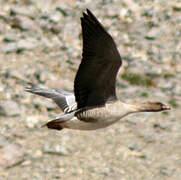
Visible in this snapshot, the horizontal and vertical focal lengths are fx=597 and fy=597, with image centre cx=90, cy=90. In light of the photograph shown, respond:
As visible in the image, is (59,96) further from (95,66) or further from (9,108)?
(9,108)

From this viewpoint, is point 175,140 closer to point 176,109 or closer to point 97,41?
point 176,109

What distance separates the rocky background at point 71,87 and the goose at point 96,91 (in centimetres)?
187

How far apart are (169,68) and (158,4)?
293 centimetres

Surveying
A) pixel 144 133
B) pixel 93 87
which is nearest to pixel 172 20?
pixel 144 133

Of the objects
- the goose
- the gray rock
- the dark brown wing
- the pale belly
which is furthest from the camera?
the gray rock

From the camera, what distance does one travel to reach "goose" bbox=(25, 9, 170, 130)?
6.96 meters

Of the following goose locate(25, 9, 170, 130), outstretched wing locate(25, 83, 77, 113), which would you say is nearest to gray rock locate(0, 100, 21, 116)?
outstretched wing locate(25, 83, 77, 113)

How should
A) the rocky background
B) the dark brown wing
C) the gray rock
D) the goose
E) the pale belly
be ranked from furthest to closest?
the gray rock
the rocky background
the pale belly
the goose
the dark brown wing

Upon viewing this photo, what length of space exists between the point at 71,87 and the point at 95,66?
4.86 m

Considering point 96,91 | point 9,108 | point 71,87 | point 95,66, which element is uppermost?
point 95,66

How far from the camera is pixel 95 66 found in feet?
23.9

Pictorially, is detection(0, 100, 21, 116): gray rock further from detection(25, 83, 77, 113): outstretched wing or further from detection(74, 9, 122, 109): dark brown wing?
detection(74, 9, 122, 109): dark brown wing

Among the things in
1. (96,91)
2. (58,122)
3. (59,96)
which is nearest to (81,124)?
(58,122)

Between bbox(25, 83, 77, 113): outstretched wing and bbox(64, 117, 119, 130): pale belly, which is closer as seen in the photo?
bbox(64, 117, 119, 130): pale belly
